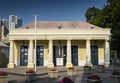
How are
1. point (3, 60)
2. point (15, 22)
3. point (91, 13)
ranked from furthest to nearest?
point (15, 22) → point (91, 13) → point (3, 60)

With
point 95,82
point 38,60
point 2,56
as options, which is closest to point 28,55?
point 38,60

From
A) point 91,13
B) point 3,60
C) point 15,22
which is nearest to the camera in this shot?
point 3,60

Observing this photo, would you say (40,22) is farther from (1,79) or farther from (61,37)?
(1,79)

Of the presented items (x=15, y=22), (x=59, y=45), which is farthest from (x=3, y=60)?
(x=15, y=22)

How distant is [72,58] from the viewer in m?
48.6

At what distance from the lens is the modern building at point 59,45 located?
45688 millimetres

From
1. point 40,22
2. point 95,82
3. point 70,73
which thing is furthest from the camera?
point 40,22

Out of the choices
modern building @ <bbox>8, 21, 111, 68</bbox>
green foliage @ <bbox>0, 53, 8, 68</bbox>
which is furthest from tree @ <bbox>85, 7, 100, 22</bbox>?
green foliage @ <bbox>0, 53, 8, 68</bbox>

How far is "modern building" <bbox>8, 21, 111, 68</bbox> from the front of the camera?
45.7m

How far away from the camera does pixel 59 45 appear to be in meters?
48.5

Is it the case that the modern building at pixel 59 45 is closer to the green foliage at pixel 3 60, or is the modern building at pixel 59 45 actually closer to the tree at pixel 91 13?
the green foliage at pixel 3 60

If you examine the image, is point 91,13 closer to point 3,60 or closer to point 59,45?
point 59,45

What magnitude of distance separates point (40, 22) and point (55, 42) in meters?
6.18

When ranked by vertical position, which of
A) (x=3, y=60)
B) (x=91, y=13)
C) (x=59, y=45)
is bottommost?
(x=3, y=60)
